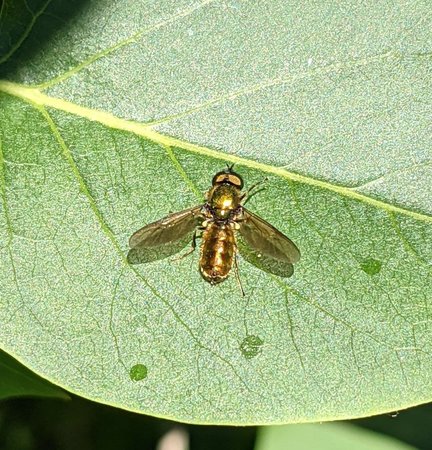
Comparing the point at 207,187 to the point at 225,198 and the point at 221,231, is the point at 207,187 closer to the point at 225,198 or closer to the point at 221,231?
the point at 225,198

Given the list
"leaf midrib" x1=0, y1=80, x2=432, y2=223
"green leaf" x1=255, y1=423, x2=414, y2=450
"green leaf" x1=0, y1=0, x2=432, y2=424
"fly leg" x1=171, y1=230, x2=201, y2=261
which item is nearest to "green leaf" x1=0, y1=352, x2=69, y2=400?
"green leaf" x1=0, y1=0, x2=432, y2=424

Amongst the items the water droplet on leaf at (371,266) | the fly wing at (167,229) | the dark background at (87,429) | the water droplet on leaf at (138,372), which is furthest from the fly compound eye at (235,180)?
the dark background at (87,429)

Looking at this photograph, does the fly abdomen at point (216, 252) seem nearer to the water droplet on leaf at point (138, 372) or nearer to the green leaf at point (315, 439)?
the water droplet on leaf at point (138, 372)

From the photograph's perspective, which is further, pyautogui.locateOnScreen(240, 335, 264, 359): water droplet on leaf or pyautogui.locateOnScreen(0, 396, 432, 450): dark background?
pyautogui.locateOnScreen(0, 396, 432, 450): dark background

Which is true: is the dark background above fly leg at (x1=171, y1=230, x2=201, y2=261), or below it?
below

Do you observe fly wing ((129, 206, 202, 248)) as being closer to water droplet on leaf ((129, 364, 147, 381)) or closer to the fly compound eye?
the fly compound eye

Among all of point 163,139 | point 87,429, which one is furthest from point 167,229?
point 87,429

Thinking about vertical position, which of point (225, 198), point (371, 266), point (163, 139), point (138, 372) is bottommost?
Result: point (138, 372)
